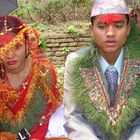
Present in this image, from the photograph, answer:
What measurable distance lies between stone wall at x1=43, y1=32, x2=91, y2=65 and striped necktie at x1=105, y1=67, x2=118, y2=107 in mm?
5168

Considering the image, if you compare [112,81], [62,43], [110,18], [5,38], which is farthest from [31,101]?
[62,43]

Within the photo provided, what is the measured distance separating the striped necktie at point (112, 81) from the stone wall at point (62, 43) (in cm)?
517

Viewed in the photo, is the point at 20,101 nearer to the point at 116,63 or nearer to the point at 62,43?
the point at 116,63

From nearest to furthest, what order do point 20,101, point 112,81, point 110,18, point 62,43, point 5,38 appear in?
point 110,18 → point 112,81 → point 5,38 → point 20,101 → point 62,43

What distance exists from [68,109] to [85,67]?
33 cm

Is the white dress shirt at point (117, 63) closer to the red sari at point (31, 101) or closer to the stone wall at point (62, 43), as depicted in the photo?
the red sari at point (31, 101)

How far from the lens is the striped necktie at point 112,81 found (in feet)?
10.3

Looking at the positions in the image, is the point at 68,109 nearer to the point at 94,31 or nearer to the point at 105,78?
the point at 105,78

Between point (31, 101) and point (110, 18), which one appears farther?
point (31, 101)

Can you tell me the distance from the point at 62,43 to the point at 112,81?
5.35m

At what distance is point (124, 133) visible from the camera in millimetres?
3129

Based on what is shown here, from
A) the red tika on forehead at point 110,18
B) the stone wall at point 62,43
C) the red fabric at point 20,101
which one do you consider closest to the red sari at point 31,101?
the red fabric at point 20,101

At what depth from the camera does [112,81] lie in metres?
3.19

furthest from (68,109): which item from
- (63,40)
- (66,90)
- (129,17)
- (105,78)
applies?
(63,40)
